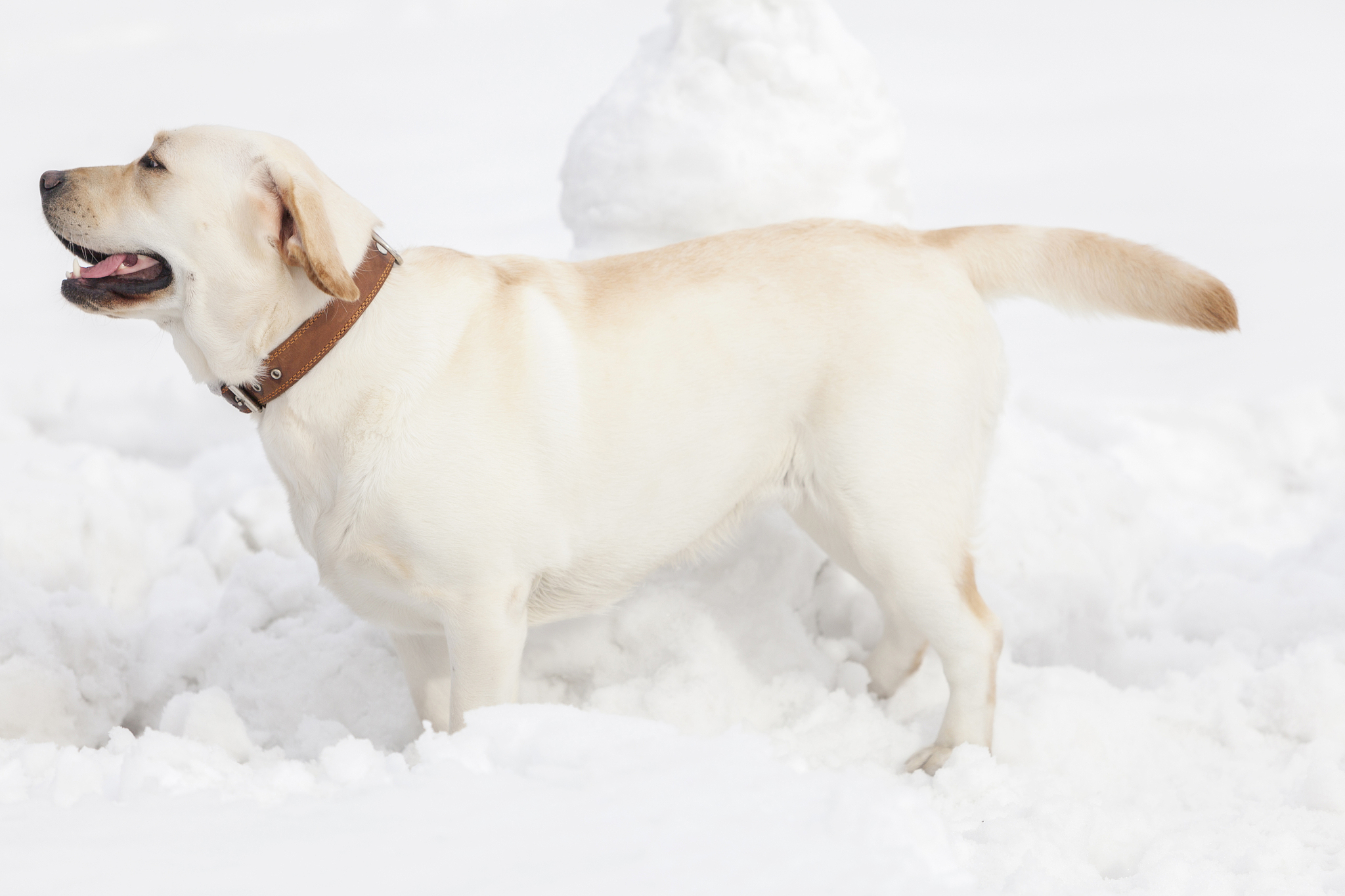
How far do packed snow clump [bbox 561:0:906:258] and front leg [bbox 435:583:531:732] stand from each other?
6.54 feet

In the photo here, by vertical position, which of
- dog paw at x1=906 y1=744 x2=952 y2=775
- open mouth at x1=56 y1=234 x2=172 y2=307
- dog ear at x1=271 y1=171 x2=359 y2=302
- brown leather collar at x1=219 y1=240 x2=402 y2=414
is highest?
dog ear at x1=271 y1=171 x2=359 y2=302

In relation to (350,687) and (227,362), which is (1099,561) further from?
(227,362)

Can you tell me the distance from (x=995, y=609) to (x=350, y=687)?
7.08 ft

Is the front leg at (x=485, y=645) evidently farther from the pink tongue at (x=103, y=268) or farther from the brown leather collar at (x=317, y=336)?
the pink tongue at (x=103, y=268)

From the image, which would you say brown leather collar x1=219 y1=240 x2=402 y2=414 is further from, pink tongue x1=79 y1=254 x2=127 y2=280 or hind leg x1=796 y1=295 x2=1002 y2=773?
hind leg x1=796 y1=295 x2=1002 y2=773

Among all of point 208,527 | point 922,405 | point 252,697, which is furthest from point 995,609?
point 208,527

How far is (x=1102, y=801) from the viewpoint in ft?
8.99

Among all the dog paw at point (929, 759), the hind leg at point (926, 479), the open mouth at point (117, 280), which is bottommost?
the dog paw at point (929, 759)

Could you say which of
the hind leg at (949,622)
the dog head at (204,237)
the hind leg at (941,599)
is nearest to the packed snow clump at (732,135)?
the hind leg at (941,599)

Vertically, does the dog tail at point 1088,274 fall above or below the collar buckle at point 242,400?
above

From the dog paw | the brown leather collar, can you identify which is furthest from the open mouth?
the dog paw

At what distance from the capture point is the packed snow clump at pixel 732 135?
418 cm

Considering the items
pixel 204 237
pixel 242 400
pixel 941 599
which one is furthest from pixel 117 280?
pixel 941 599

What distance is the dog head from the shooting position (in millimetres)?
2387
